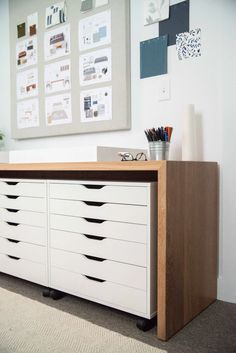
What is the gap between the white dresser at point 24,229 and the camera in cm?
152

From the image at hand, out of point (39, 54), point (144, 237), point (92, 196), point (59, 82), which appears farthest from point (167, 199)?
point (39, 54)

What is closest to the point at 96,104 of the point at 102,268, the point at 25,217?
the point at 25,217

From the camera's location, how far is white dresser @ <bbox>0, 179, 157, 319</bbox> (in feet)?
3.87

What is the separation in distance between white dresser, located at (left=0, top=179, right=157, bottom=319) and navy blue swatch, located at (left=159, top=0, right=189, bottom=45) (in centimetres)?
83

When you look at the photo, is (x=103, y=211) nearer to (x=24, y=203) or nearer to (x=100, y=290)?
(x=100, y=290)

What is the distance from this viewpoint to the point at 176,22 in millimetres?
1556

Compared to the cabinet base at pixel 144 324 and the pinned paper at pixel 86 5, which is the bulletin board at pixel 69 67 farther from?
the cabinet base at pixel 144 324

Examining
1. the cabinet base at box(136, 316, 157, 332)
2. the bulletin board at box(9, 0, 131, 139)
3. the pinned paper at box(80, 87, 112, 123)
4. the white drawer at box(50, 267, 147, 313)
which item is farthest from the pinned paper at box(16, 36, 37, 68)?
the cabinet base at box(136, 316, 157, 332)

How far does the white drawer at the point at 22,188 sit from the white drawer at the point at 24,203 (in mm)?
21

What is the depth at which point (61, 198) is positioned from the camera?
Answer: 4.70 ft

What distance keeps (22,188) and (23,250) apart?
31cm

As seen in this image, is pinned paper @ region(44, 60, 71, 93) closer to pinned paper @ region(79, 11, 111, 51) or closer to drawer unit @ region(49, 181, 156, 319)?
pinned paper @ region(79, 11, 111, 51)

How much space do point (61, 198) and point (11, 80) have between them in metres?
1.31

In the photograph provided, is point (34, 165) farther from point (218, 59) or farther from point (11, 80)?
point (11, 80)
